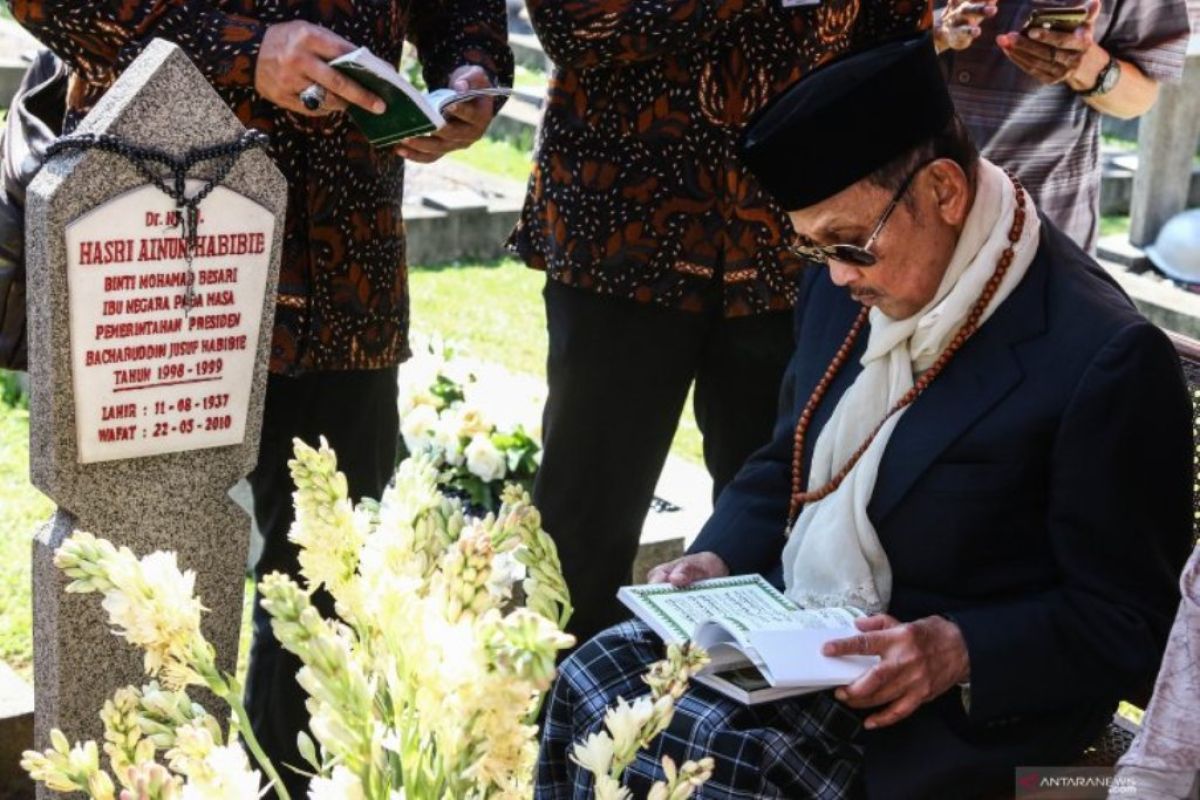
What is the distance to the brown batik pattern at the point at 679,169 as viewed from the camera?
346 cm

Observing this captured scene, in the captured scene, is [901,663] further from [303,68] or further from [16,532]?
[16,532]

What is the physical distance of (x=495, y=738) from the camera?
4.99 feet

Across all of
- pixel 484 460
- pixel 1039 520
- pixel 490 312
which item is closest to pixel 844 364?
pixel 1039 520

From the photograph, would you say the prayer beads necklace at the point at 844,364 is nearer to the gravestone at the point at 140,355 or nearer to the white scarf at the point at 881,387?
the white scarf at the point at 881,387

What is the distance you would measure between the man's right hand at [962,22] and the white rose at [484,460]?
1535 mm

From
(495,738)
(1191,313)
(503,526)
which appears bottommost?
(1191,313)

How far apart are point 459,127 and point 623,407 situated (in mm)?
668

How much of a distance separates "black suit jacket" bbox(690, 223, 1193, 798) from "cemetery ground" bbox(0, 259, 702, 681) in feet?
7.03

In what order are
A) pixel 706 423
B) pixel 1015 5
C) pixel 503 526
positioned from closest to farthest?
pixel 503 526 < pixel 706 423 < pixel 1015 5

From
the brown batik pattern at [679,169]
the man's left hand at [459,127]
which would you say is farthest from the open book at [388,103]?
the brown batik pattern at [679,169]

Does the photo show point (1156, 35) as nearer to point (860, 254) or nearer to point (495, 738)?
point (860, 254)

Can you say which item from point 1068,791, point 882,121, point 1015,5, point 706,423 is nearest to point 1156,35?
point 1015,5

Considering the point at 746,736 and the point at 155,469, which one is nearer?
the point at 746,736

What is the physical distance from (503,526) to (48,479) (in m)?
1.49
